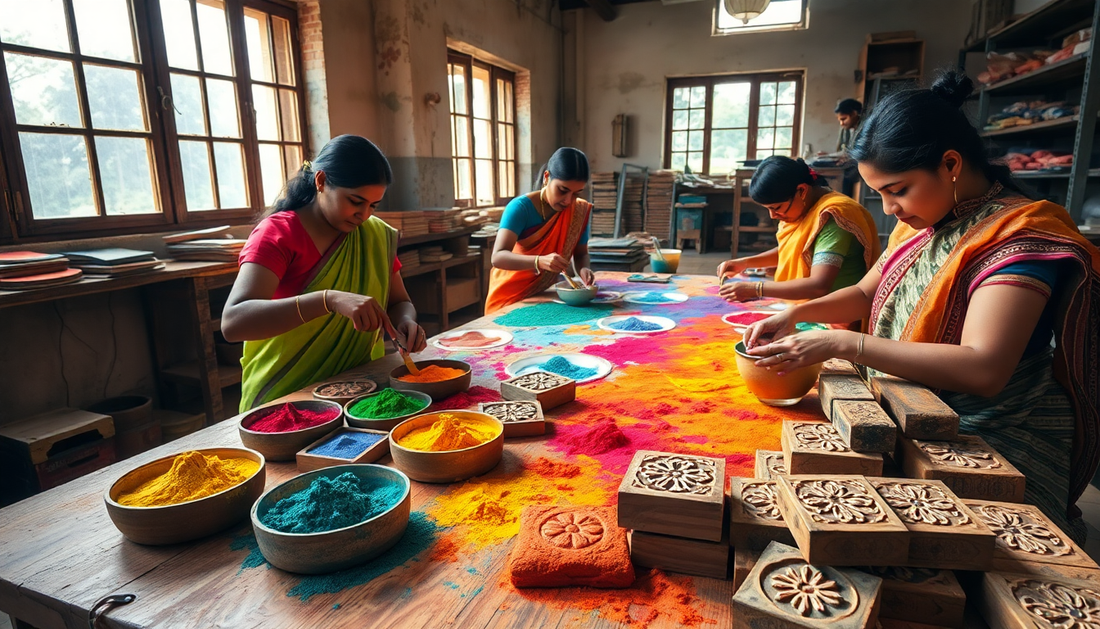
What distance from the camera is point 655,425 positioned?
1.37 meters

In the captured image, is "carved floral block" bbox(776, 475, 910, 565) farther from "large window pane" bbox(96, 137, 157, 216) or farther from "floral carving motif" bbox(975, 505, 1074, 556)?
"large window pane" bbox(96, 137, 157, 216)

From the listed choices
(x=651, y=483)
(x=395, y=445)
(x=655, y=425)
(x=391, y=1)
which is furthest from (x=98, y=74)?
(x=651, y=483)

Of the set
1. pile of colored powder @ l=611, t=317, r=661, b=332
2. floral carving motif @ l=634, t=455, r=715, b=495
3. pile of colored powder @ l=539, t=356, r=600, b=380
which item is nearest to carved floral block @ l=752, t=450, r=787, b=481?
floral carving motif @ l=634, t=455, r=715, b=495

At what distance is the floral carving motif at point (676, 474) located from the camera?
2.85 feet

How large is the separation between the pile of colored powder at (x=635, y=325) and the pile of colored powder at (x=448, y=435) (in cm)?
112

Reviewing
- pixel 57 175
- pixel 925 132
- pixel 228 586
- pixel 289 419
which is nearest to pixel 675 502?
pixel 228 586

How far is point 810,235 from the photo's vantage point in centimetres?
255

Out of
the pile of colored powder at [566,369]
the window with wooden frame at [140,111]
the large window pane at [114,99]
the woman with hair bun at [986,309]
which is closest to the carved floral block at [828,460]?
the woman with hair bun at [986,309]

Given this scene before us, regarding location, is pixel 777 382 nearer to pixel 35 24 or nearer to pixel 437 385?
pixel 437 385

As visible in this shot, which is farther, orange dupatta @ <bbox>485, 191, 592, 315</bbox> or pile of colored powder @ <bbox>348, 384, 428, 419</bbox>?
orange dupatta @ <bbox>485, 191, 592, 315</bbox>

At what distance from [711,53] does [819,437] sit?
858cm

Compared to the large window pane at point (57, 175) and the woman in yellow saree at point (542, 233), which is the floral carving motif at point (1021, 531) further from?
the large window pane at point (57, 175)

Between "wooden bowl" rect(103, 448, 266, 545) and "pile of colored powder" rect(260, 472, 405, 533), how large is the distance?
9 cm

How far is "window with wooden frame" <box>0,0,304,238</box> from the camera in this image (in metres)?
2.94
